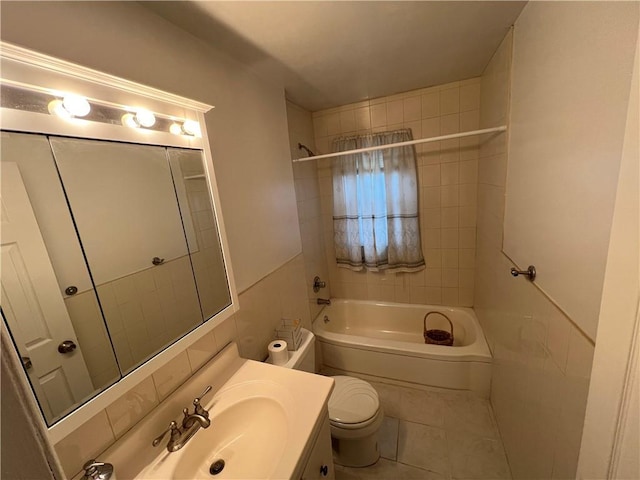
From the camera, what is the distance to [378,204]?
236 cm

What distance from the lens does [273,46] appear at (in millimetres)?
1285

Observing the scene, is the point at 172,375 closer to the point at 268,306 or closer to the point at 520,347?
the point at 268,306

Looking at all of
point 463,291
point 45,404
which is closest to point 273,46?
point 45,404

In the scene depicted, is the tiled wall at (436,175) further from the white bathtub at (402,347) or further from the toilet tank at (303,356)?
the toilet tank at (303,356)

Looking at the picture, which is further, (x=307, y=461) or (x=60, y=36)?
(x=307, y=461)

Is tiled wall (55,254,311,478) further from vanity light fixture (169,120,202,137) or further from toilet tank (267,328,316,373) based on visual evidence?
vanity light fixture (169,120,202,137)

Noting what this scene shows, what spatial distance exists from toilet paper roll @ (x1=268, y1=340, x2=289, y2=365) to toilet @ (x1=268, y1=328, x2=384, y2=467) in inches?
1.4

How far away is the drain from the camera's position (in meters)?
A: 0.90

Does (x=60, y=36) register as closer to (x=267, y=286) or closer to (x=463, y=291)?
(x=267, y=286)

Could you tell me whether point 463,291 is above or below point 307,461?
below

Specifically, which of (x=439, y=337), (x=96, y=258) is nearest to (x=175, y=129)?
(x=96, y=258)

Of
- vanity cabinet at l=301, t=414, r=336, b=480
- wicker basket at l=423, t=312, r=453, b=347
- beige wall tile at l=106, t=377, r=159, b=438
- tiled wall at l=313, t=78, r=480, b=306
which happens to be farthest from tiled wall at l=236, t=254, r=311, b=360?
wicker basket at l=423, t=312, r=453, b=347

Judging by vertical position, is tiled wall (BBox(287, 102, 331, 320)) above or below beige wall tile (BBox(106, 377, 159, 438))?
above

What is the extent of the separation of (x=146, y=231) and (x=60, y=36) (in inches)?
23.3
